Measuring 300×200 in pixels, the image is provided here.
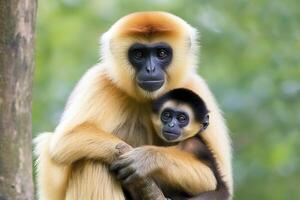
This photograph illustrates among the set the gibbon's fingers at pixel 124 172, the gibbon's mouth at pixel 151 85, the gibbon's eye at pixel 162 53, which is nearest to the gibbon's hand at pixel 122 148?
the gibbon's fingers at pixel 124 172

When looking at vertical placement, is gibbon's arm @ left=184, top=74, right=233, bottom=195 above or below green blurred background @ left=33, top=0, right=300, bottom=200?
below

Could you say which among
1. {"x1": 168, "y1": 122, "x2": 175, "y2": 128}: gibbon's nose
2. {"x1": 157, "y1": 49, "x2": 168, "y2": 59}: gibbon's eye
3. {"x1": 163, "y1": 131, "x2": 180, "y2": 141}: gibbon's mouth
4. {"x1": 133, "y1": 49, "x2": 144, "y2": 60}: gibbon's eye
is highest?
{"x1": 157, "y1": 49, "x2": 168, "y2": 59}: gibbon's eye

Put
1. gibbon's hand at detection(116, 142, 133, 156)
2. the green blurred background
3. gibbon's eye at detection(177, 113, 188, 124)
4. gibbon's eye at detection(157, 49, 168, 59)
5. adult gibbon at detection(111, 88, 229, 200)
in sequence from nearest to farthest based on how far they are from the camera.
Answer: gibbon's hand at detection(116, 142, 133, 156) → adult gibbon at detection(111, 88, 229, 200) → gibbon's eye at detection(177, 113, 188, 124) → gibbon's eye at detection(157, 49, 168, 59) → the green blurred background

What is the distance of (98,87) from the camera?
9625mm

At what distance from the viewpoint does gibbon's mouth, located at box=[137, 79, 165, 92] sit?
9.31 m

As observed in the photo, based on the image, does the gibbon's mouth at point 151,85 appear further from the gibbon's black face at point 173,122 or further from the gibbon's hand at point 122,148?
the gibbon's hand at point 122,148

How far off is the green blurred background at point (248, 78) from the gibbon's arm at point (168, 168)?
5.27 metres

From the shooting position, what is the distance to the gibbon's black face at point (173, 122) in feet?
30.7

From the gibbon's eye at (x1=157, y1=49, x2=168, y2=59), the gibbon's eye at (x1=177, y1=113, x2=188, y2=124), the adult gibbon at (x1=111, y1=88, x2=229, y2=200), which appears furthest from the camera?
the gibbon's eye at (x1=157, y1=49, x2=168, y2=59)

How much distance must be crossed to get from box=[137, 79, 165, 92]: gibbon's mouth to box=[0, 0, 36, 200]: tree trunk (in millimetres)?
1762

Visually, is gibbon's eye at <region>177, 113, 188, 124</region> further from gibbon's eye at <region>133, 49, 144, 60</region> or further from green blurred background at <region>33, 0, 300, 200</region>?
green blurred background at <region>33, 0, 300, 200</region>

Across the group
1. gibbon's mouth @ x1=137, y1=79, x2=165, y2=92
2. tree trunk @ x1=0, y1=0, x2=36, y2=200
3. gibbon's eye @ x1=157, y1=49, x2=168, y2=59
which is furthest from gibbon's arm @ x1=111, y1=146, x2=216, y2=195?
tree trunk @ x1=0, y1=0, x2=36, y2=200

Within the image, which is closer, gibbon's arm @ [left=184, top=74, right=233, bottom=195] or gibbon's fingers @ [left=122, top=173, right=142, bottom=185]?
gibbon's fingers @ [left=122, top=173, right=142, bottom=185]

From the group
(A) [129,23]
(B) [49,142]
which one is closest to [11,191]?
(B) [49,142]
